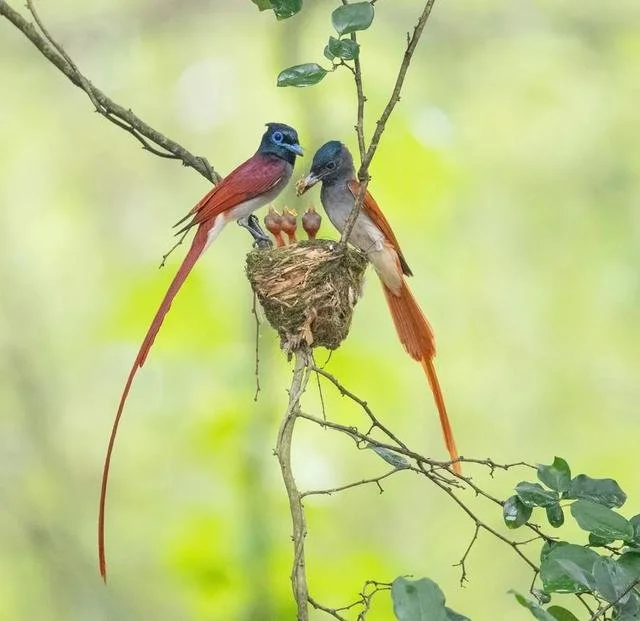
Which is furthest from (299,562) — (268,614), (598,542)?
(268,614)

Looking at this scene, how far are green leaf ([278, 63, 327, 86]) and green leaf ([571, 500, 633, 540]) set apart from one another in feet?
2.19

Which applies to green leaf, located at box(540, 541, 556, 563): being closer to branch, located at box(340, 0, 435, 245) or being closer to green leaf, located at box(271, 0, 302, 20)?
branch, located at box(340, 0, 435, 245)

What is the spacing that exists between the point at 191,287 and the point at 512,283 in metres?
1.53

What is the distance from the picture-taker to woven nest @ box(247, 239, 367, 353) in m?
1.74

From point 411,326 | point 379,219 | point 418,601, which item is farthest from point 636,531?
point 379,219

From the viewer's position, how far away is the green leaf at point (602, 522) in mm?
1200

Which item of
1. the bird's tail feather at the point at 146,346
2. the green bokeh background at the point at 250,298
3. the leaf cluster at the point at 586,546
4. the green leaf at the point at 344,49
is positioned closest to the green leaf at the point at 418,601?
the leaf cluster at the point at 586,546

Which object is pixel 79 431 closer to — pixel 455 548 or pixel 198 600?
pixel 198 600

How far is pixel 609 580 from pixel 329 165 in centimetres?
113

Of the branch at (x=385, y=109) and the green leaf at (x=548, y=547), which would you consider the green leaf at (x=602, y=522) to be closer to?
the green leaf at (x=548, y=547)

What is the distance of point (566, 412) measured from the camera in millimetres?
4355

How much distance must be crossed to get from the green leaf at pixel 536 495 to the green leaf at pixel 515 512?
0.03m

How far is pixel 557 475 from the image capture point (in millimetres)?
1338

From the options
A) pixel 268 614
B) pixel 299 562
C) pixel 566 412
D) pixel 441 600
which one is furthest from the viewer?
pixel 566 412
